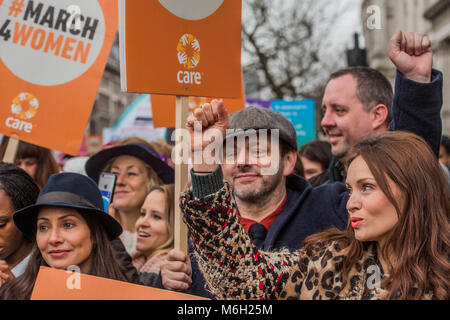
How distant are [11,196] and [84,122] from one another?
0.65 meters

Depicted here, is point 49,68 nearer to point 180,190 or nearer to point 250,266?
point 180,190

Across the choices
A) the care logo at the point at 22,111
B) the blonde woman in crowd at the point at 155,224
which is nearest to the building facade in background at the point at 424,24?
the blonde woman in crowd at the point at 155,224

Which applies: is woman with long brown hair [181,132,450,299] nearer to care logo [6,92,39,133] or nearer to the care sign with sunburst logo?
the care sign with sunburst logo

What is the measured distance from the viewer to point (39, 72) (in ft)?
10.00

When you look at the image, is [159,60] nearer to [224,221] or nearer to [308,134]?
[224,221]

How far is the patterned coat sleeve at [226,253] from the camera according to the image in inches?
72.2

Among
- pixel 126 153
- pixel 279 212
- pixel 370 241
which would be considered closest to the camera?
pixel 370 241

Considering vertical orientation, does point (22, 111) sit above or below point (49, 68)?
below

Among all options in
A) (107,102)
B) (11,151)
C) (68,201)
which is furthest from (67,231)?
(107,102)

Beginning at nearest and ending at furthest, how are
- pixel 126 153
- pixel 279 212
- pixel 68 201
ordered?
1. pixel 68 201
2. pixel 279 212
3. pixel 126 153

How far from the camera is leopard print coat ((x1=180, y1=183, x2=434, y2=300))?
180 cm

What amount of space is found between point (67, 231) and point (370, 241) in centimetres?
129

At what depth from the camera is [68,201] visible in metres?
2.39
